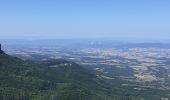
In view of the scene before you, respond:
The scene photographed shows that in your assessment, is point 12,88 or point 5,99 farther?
point 12,88

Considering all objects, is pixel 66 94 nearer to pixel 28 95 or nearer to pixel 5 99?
pixel 28 95

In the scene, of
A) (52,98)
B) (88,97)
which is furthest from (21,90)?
(88,97)

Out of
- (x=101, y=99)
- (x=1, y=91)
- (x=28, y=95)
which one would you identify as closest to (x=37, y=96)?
(x=28, y=95)

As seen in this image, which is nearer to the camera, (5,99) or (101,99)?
(5,99)

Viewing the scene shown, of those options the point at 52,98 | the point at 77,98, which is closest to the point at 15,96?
the point at 52,98

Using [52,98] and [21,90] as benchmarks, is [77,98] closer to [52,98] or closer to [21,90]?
[52,98]

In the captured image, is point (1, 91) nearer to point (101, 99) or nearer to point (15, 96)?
point (15, 96)

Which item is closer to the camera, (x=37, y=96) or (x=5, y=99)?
(x=5, y=99)
